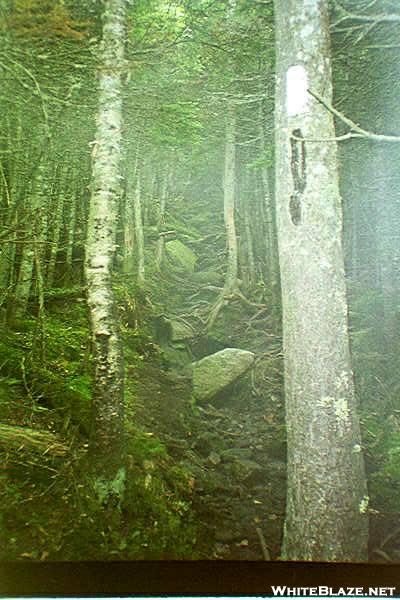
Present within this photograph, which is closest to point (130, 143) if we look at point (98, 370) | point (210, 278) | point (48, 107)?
point (48, 107)

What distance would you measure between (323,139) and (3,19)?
1.78 metres

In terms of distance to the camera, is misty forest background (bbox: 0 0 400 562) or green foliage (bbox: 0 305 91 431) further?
green foliage (bbox: 0 305 91 431)

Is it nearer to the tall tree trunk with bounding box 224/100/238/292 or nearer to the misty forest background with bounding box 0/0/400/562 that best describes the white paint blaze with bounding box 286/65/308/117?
the misty forest background with bounding box 0/0/400/562

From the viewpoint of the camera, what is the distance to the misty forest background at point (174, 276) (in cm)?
194

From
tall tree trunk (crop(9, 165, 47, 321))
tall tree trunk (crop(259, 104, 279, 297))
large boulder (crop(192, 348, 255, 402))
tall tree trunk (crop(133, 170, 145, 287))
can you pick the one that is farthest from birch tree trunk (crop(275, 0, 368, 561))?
tall tree trunk (crop(9, 165, 47, 321))

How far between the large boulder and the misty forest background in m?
0.02

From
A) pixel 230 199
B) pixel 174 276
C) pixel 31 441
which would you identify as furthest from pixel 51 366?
pixel 230 199

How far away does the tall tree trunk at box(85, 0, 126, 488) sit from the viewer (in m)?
2.08

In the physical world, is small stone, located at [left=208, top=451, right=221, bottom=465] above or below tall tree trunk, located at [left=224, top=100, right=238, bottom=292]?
below

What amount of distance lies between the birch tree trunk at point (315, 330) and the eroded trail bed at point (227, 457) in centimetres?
9

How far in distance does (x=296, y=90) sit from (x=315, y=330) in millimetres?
1090

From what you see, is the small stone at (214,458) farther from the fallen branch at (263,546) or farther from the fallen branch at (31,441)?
the fallen branch at (31,441)

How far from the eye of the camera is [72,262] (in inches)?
86.5

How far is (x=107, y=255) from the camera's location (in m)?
2.20
